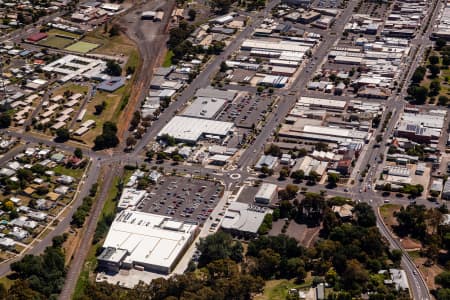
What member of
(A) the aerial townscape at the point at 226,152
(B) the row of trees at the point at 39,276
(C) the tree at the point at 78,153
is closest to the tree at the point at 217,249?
(A) the aerial townscape at the point at 226,152

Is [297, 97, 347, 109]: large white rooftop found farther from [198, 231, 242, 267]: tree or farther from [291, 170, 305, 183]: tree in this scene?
[198, 231, 242, 267]: tree

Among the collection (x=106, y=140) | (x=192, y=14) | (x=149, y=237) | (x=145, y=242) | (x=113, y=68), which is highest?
(x=192, y=14)

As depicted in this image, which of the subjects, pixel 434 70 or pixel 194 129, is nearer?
pixel 194 129

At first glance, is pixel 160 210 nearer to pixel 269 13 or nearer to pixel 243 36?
pixel 243 36

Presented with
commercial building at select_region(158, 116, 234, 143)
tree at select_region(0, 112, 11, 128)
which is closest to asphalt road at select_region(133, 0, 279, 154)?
commercial building at select_region(158, 116, 234, 143)

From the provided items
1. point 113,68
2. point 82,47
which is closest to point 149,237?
point 113,68

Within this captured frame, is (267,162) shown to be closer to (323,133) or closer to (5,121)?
(323,133)
